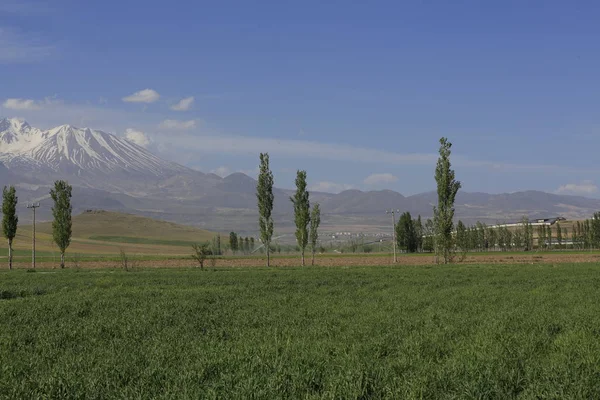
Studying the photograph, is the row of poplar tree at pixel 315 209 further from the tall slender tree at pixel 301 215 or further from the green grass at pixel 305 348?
the green grass at pixel 305 348

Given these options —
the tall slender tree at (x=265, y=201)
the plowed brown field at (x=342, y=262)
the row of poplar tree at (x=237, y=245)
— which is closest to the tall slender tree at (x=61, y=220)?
the plowed brown field at (x=342, y=262)

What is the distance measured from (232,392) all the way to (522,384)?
213 inches

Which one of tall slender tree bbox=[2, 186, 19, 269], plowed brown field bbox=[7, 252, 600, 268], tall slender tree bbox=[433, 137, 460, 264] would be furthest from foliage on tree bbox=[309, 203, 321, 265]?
tall slender tree bbox=[2, 186, 19, 269]

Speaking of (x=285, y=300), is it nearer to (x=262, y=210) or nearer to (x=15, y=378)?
(x=15, y=378)

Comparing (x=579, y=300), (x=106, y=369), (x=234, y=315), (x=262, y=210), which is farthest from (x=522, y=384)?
(x=262, y=210)

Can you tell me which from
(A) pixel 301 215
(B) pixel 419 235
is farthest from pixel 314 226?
(B) pixel 419 235

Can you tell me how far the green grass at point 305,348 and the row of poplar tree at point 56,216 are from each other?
63735 mm

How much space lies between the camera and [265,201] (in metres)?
92.8

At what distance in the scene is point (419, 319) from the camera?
65.5 feet

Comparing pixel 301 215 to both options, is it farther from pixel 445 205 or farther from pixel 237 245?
pixel 237 245

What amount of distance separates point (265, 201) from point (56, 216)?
29.8 metres

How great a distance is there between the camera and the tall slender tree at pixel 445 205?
257 feet

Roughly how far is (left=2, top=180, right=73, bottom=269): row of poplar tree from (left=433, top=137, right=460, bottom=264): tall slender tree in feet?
161

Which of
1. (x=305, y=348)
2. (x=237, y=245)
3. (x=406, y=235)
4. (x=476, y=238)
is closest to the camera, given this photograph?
(x=305, y=348)
